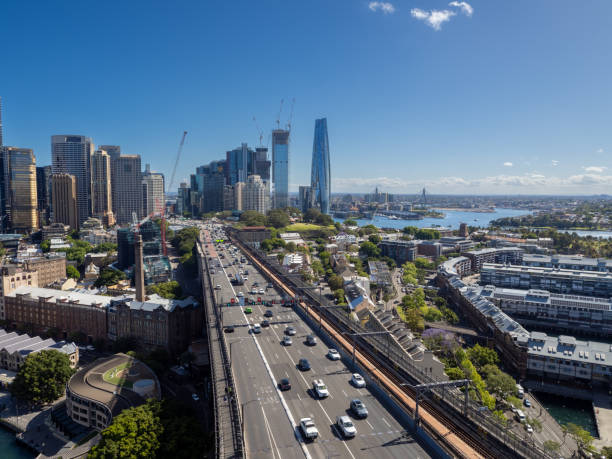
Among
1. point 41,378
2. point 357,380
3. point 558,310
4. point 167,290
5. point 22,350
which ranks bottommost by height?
point 41,378

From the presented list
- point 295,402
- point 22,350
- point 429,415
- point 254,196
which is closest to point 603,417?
point 429,415

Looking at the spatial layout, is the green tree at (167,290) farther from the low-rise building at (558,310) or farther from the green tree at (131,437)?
the low-rise building at (558,310)

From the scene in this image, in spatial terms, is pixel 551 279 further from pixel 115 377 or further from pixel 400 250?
pixel 115 377

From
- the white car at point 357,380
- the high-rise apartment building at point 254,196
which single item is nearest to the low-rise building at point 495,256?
the white car at point 357,380

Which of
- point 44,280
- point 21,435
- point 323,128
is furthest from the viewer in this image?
point 323,128

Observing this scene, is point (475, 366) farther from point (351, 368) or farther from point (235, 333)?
point (235, 333)

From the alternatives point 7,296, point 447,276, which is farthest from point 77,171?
point 447,276
